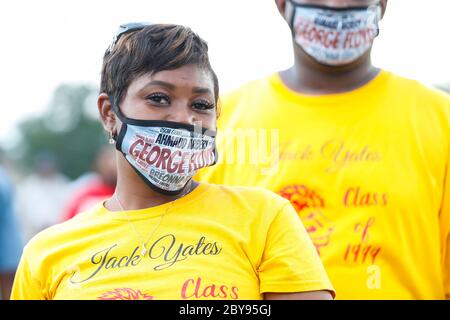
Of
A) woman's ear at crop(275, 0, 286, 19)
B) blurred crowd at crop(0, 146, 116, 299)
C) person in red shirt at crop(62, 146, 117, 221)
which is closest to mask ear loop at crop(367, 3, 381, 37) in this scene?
woman's ear at crop(275, 0, 286, 19)

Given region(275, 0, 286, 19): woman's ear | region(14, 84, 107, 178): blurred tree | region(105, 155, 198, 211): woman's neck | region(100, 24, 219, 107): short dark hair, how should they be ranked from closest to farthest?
region(100, 24, 219, 107): short dark hair, region(105, 155, 198, 211): woman's neck, region(275, 0, 286, 19): woman's ear, region(14, 84, 107, 178): blurred tree

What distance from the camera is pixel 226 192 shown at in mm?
3484

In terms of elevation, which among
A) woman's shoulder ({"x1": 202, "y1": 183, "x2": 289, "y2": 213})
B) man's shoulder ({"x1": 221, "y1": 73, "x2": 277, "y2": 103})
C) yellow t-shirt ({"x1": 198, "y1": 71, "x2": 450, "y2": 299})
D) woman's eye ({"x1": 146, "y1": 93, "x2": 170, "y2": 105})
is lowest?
yellow t-shirt ({"x1": 198, "y1": 71, "x2": 450, "y2": 299})

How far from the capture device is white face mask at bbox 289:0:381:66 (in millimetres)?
4609

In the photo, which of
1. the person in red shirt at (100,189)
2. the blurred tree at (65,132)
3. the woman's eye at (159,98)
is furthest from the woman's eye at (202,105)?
the blurred tree at (65,132)

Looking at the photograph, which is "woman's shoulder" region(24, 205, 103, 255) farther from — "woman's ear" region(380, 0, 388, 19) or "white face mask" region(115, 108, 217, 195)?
"woman's ear" region(380, 0, 388, 19)

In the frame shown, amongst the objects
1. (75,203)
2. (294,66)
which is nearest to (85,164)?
(75,203)

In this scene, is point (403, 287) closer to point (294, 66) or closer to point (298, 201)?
point (298, 201)

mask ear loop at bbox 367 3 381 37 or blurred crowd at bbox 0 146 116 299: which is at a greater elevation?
mask ear loop at bbox 367 3 381 37

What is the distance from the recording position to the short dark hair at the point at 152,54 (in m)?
3.48

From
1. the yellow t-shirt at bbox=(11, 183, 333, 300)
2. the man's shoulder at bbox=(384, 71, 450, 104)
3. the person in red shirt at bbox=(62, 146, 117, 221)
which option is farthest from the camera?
the person in red shirt at bbox=(62, 146, 117, 221)

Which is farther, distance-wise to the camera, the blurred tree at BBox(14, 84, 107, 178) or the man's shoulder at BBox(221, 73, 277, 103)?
the blurred tree at BBox(14, 84, 107, 178)

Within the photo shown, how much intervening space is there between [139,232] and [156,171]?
26 centimetres

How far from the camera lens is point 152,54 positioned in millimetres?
3496
